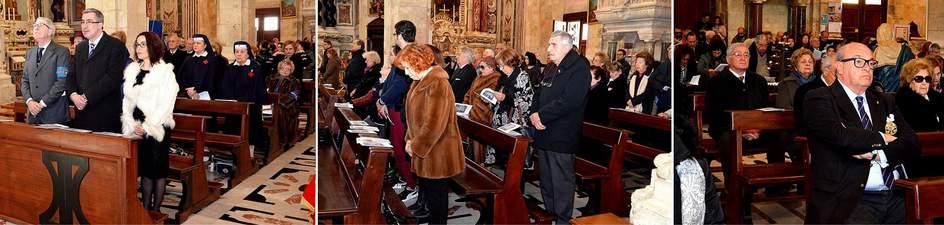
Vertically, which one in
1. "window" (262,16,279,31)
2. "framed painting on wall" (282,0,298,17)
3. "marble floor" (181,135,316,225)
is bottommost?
"marble floor" (181,135,316,225)

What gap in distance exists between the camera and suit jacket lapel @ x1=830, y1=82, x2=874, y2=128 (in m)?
3.37

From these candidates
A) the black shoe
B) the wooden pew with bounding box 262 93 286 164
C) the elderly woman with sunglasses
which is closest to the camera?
the black shoe

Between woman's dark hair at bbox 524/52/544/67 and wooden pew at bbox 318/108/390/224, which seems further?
woman's dark hair at bbox 524/52/544/67

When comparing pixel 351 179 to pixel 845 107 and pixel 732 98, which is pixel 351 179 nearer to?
pixel 732 98

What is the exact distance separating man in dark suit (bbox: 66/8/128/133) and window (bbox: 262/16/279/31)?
101 centimetres

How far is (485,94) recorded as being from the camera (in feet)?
11.6

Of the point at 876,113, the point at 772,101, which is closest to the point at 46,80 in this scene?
the point at 772,101

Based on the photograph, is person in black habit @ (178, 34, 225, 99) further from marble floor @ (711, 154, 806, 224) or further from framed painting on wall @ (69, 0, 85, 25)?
framed painting on wall @ (69, 0, 85, 25)

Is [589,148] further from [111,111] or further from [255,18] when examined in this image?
[111,111]

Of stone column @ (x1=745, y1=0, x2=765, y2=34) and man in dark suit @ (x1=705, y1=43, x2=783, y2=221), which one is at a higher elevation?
stone column @ (x1=745, y1=0, x2=765, y2=34)

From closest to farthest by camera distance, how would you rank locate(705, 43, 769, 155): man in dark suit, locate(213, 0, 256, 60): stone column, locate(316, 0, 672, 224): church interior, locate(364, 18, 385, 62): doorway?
locate(364, 18, 385, 62): doorway → locate(316, 0, 672, 224): church interior → locate(705, 43, 769, 155): man in dark suit → locate(213, 0, 256, 60): stone column

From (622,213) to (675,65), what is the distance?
2.58 ft

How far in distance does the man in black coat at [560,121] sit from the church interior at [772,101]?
0.47 metres

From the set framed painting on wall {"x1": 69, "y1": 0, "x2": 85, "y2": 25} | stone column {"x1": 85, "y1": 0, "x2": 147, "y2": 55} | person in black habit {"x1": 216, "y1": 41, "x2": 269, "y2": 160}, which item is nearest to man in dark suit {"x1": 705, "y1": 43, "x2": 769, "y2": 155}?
person in black habit {"x1": 216, "y1": 41, "x2": 269, "y2": 160}
